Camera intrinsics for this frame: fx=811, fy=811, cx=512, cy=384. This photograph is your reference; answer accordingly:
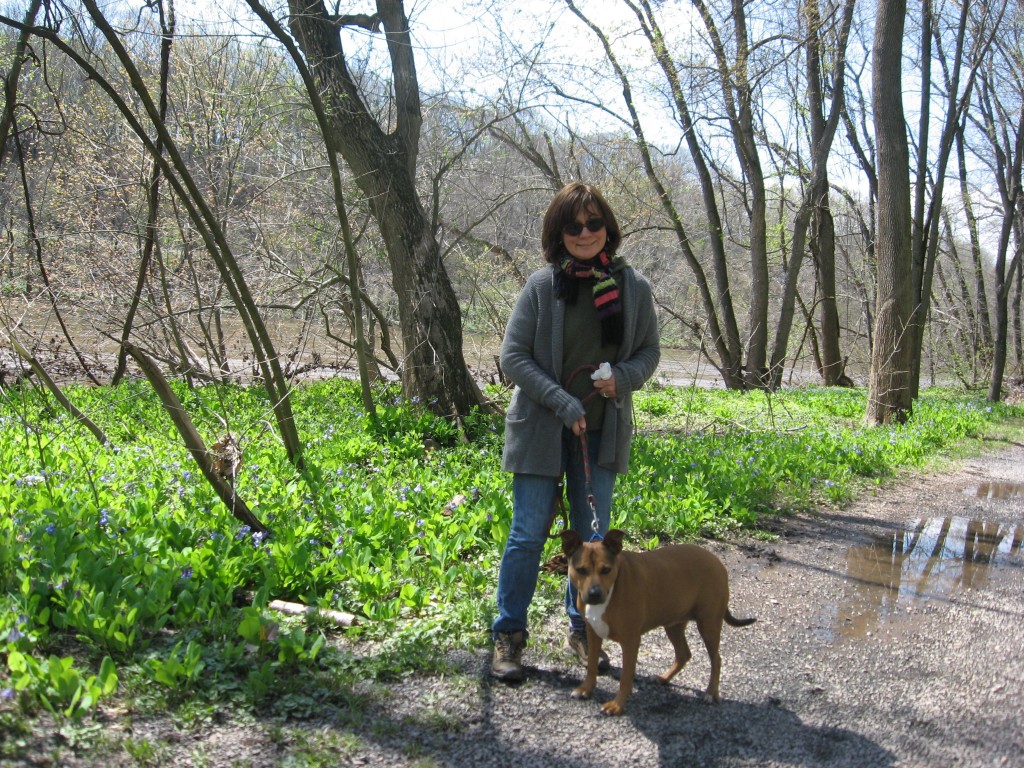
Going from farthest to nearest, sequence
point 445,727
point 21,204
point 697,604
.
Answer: point 21,204, point 697,604, point 445,727

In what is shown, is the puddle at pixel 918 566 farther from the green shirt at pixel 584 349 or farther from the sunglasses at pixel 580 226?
the sunglasses at pixel 580 226

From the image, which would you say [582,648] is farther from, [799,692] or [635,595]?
[799,692]

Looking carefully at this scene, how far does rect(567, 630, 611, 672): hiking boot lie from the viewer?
3510mm

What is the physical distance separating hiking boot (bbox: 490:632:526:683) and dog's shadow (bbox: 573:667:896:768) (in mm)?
341

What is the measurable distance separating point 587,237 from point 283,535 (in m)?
2.42

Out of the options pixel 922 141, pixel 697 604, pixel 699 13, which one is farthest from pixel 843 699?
pixel 699 13

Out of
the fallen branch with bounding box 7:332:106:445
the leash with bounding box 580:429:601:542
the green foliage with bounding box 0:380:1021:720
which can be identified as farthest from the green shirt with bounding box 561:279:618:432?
the fallen branch with bounding box 7:332:106:445

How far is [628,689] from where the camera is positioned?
10.0ft

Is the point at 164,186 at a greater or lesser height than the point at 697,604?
greater

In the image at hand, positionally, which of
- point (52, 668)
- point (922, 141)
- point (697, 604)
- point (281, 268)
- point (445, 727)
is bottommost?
point (445, 727)

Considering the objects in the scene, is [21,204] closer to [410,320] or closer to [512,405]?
[410,320]

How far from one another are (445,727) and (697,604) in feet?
3.59

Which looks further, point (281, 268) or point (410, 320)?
point (281, 268)

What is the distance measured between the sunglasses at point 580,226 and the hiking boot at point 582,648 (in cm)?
170
